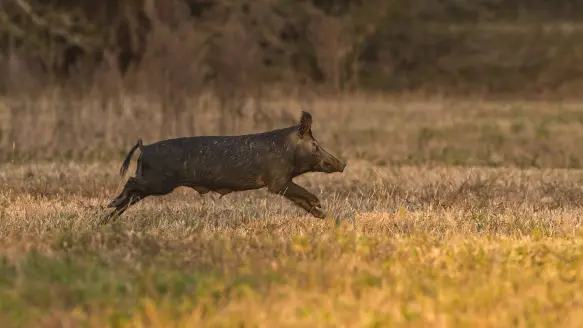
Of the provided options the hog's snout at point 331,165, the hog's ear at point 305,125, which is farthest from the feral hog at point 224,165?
the hog's snout at point 331,165

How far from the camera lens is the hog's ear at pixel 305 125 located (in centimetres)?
944

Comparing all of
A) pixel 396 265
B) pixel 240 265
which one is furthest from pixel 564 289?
pixel 240 265

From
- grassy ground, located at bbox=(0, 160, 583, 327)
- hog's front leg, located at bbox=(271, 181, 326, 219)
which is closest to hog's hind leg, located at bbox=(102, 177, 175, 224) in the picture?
grassy ground, located at bbox=(0, 160, 583, 327)

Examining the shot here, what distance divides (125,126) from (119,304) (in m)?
12.3

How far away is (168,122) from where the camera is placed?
18234mm

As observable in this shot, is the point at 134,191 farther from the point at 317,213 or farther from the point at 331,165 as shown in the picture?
the point at 331,165

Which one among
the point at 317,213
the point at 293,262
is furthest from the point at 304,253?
the point at 317,213

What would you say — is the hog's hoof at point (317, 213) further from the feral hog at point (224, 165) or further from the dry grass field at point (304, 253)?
the dry grass field at point (304, 253)

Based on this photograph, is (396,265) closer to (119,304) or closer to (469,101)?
(119,304)

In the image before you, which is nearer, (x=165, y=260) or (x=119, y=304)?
(x=119, y=304)

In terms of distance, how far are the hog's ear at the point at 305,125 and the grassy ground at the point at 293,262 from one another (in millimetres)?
770

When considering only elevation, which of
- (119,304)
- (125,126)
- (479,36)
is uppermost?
(479,36)

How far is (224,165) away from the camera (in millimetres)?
9422

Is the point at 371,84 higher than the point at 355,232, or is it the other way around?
the point at 371,84
